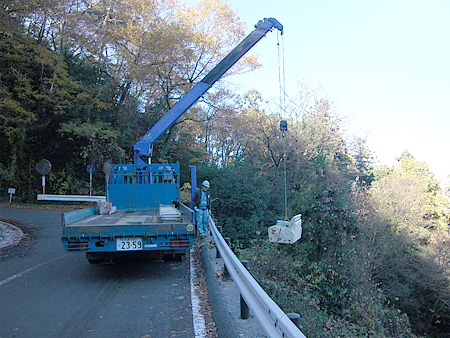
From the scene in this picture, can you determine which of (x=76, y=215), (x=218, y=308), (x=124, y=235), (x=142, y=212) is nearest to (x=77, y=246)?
(x=124, y=235)

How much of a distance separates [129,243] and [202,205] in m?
3.80

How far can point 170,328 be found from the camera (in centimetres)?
471

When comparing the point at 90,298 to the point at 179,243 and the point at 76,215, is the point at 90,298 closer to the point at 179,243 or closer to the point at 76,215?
the point at 179,243

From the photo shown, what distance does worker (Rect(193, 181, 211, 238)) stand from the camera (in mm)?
10234

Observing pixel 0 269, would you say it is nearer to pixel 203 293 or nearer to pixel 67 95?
pixel 203 293

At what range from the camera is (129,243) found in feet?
22.0

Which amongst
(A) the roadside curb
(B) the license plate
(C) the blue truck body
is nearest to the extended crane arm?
(C) the blue truck body

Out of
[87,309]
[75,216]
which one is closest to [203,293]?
[87,309]

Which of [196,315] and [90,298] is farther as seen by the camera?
[90,298]

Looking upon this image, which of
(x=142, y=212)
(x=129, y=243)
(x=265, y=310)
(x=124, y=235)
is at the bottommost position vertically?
(x=265, y=310)

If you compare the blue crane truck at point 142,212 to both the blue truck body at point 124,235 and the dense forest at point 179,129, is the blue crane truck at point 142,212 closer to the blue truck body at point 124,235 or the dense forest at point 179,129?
the blue truck body at point 124,235

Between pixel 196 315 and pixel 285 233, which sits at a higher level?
pixel 285 233

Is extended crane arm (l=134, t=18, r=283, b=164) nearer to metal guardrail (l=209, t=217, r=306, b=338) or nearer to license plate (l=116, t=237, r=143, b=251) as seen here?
license plate (l=116, t=237, r=143, b=251)

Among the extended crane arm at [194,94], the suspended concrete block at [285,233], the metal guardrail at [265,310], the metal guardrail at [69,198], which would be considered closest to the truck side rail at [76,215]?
the extended crane arm at [194,94]
